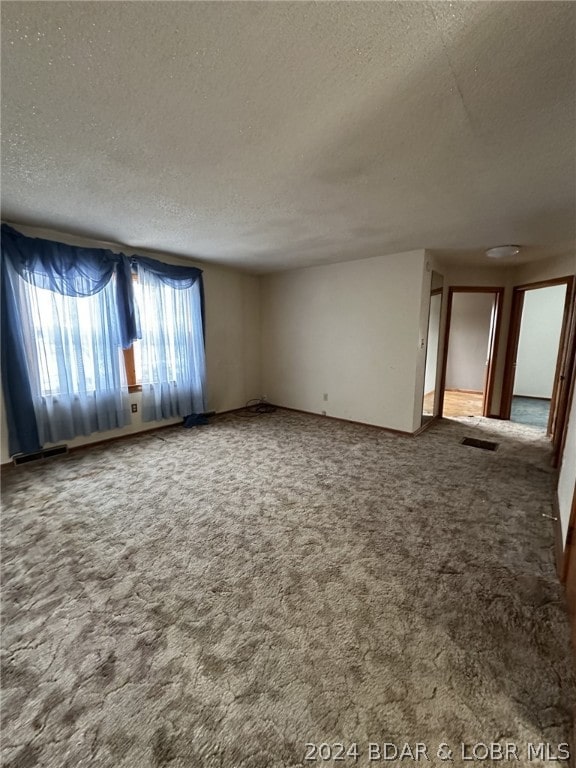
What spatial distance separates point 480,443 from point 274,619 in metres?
3.34

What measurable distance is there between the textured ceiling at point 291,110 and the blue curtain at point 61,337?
0.58 m

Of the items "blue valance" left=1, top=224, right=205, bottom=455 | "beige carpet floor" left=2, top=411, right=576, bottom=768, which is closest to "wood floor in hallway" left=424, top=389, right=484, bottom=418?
"beige carpet floor" left=2, top=411, right=576, bottom=768

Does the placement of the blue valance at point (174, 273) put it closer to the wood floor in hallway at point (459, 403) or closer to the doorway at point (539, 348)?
the wood floor in hallway at point (459, 403)

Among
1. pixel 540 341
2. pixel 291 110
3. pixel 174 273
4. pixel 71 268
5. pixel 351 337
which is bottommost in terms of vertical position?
pixel 540 341

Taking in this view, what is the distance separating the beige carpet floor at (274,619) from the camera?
103 centimetres

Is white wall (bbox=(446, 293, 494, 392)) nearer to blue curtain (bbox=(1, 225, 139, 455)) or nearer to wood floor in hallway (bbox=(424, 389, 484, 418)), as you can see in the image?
wood floor in hallway (bbox=(424, 389, 484, 418))

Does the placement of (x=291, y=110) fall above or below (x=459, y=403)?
above

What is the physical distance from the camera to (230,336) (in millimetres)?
5156

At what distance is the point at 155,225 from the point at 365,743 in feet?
11.9

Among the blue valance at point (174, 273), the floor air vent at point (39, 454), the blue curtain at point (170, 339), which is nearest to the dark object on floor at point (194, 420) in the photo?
the blue curtain at point (170, 339)

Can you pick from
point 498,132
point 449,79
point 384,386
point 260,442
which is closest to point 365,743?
point 449,79

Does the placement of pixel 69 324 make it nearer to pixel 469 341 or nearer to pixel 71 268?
pixel 71 268

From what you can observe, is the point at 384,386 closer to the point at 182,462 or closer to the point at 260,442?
the point at 260,442

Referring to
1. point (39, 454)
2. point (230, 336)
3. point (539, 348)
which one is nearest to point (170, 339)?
point (230, 336)
